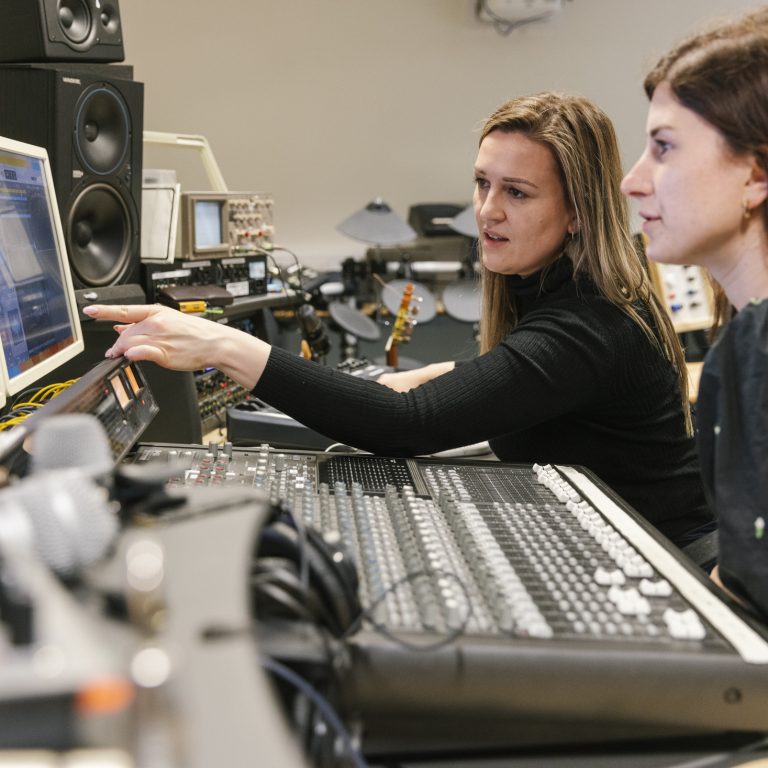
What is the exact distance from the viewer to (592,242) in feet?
4.40

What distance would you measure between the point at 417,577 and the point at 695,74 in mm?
613

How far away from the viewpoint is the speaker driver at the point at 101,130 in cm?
178

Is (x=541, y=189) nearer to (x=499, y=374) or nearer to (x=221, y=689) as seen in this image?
(x=499, y=374)

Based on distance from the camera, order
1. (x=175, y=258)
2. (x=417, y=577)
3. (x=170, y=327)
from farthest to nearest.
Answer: (x=175, y=258) → (x=170, y=327) → (x=417, y=577)

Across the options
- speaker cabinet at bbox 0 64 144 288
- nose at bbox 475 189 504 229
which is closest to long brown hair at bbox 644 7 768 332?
nose at bbox 475 189 504 229

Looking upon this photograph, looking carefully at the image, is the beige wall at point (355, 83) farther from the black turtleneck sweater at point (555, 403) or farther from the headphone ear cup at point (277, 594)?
the headphone ear cup at point (277, 594)

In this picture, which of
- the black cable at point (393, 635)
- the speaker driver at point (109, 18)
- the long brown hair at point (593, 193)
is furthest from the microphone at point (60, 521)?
the speaker driver at point (109, 18)

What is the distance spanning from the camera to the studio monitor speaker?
5.68ft

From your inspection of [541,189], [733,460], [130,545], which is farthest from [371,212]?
[130,545]

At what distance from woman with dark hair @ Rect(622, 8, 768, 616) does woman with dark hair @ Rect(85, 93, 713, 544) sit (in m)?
0.30

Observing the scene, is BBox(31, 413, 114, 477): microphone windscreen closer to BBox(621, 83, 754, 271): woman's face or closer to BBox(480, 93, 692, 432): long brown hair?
BBox(621, 83, 754, 271): woman's face

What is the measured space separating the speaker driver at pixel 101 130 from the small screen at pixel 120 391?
910mm

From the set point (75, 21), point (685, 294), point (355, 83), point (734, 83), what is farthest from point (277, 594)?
point (355, 83)

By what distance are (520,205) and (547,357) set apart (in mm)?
311
